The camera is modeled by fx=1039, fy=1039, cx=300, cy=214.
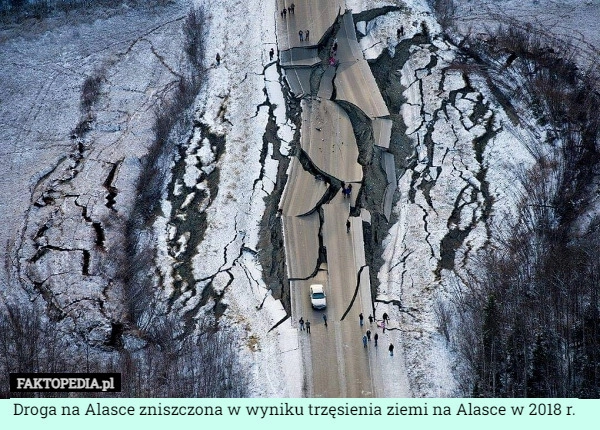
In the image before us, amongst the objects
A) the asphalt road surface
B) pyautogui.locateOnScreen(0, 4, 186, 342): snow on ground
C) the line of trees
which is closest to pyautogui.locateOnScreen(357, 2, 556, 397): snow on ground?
the line of trees

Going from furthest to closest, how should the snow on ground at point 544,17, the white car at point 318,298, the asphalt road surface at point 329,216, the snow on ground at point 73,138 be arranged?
the snow on ground at point 544,17, the snow on ground at point 73,138, the white car at point 318,298, the asphalt road surface at point 329,216

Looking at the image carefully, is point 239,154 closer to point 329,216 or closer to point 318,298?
point 329,216

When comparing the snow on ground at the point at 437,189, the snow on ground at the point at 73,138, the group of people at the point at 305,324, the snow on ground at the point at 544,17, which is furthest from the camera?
the snow on ground at the point at 544,17

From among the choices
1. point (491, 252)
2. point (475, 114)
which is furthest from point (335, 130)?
point (491, 252)

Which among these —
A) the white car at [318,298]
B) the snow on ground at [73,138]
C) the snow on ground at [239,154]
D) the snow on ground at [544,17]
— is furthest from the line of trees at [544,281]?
the snow on ground at [73,138]

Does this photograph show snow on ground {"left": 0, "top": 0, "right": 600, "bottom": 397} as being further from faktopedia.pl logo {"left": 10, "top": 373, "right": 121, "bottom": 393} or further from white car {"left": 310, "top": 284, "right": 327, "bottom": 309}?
faktopedia.pl logo {"left": 10, "top": 373, "right": 121, "bottom": 393}

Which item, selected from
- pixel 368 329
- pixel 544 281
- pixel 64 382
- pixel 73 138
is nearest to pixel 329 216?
pixel 368 329

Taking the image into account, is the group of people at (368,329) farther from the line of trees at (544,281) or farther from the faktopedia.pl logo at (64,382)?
the faktopedia.pl logo at (64,382)
